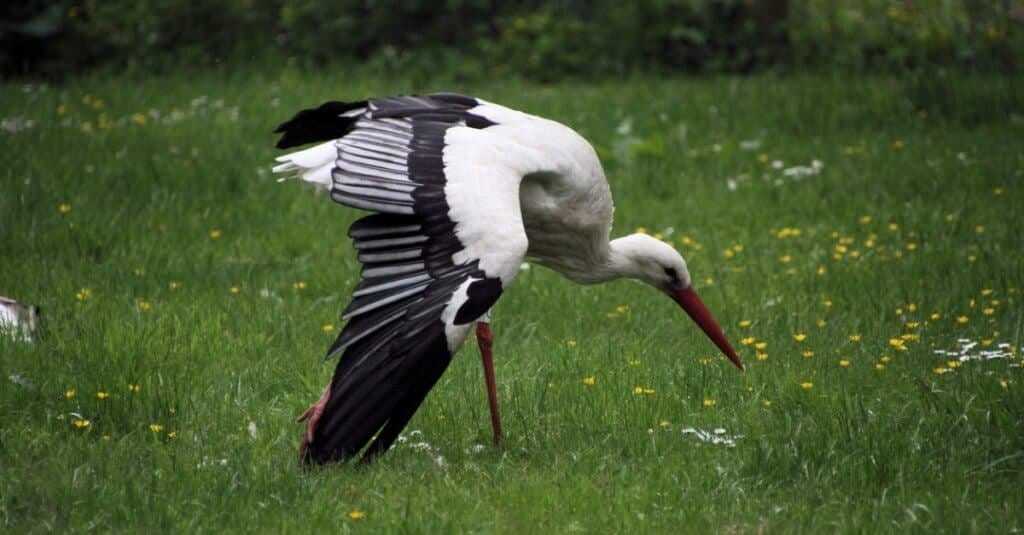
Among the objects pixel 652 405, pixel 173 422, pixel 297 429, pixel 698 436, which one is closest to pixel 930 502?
pixel 698 436

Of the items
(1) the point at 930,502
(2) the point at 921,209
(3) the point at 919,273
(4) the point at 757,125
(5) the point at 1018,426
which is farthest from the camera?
(4) the point at 757,125

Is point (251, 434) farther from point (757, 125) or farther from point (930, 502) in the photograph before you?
point (757, 125)

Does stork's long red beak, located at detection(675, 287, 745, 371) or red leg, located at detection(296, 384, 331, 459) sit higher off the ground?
red leg, located at detection(296, 384, 331, 459)

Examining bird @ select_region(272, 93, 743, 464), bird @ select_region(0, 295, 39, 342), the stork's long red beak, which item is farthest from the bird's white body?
bird @ select_region(0, 295, 39, 342)

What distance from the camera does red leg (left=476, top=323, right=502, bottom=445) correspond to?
4500 mm

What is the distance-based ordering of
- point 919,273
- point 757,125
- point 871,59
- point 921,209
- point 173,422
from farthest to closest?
1. point 871,59
2. point 757,125
3. point 921,209
4. point 919,273
5. point 173,422

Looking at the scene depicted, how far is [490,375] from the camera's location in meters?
4.66

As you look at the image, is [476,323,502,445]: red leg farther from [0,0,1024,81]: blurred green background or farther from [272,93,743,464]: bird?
[0,0,1024,81]: blurred green background

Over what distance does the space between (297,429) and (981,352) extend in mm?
2527

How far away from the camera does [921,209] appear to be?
719cm

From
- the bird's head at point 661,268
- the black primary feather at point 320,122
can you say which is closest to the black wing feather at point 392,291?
the black primary feather at point 320,122

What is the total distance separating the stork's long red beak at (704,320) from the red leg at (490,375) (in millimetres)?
818

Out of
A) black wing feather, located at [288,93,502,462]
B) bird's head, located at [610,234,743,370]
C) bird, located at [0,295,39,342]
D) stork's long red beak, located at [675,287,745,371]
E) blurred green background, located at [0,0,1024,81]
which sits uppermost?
black wing feather, located at [288,93,502,462]

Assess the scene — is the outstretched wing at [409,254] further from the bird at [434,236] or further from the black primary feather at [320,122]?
the black primary feather at [320,122]
